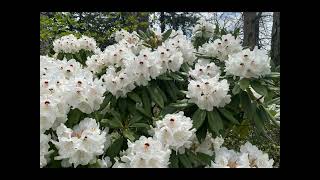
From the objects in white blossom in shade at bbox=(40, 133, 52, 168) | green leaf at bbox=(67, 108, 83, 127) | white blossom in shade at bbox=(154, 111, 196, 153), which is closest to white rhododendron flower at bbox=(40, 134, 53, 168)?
white blossom in shade at bbox=(40, 133, 52, 168)

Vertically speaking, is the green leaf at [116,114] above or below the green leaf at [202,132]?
above

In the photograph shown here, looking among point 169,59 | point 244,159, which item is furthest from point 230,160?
point 169,59

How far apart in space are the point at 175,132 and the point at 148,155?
20 cm

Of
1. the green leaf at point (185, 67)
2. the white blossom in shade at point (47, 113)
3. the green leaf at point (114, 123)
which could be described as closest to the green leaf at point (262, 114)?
the green leaf at point (185, 67)

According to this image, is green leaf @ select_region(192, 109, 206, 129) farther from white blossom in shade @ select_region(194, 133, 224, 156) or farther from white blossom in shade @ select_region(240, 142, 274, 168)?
white blossom in shade @ select_region(240, 142, 274, 168)

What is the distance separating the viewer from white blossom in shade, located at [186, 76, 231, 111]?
1.88 m

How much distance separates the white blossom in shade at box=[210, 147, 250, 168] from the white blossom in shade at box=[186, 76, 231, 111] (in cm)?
26

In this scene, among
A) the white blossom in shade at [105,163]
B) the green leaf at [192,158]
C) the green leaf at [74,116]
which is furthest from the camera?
the green leaf at [74,116]

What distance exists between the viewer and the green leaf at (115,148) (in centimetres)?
189

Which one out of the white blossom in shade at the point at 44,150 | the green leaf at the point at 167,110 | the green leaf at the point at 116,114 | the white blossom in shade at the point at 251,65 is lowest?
the white blossom in shade at the point at 44,150

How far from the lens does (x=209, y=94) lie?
1884 millimetres

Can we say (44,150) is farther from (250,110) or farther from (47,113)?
(250,110)

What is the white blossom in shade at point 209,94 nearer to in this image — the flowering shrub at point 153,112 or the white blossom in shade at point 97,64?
the flowering shrub at point 153,112

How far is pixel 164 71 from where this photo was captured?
2.23m
